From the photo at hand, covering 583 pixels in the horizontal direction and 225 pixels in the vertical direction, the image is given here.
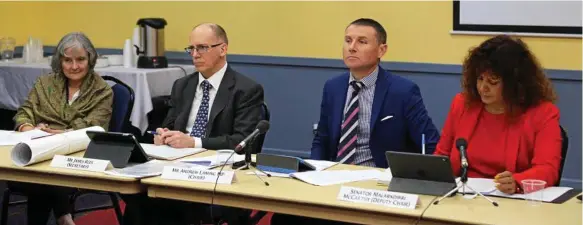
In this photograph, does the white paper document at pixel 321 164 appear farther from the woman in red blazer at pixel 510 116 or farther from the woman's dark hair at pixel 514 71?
the woman's dark hair at pixel 514 71

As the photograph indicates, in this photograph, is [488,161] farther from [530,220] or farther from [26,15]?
[26,15]

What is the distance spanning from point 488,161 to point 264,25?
322 centimetres

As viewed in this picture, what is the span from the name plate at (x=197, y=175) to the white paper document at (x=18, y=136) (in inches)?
39.5

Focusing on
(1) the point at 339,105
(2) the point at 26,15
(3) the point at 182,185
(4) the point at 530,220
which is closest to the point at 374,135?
(1) the point at 339,105

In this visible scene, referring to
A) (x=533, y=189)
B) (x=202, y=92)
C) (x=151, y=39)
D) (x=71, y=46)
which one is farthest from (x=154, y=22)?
(x=533, y=189)

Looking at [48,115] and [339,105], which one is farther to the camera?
Answer: [48,115]

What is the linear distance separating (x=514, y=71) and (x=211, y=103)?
4.86 ft

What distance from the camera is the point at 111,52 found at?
6.51 metres

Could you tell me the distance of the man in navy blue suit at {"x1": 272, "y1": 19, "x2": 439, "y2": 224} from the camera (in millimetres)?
3492

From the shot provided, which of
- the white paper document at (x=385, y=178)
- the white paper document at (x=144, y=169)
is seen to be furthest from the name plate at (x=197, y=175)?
the white paper document at (x=385, y=178)

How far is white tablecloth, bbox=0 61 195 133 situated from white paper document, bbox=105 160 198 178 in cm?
232

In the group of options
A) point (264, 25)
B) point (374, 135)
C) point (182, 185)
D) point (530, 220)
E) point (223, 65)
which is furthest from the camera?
point (264, 25)

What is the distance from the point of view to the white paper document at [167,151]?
3.34 metres

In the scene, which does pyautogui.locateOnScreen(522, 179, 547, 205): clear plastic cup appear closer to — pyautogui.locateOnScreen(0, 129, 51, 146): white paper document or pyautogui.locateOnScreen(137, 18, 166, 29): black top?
pyautogui.locateOnScreen(0, 129, 51, 146): white paper document
